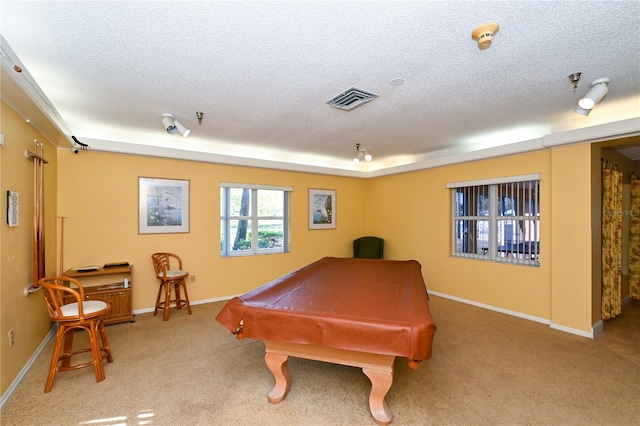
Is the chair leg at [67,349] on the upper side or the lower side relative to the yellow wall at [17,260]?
lower

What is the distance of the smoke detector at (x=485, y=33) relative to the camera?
1738mm

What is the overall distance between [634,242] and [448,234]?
2.84 metres

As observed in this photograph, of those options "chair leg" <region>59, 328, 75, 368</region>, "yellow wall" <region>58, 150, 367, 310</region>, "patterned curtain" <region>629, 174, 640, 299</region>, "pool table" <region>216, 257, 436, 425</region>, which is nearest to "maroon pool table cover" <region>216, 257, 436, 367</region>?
"pool table" <region>216, 257, 436, 425</region>

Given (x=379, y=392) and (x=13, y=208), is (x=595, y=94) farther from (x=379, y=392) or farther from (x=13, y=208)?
(x=13, y=208)

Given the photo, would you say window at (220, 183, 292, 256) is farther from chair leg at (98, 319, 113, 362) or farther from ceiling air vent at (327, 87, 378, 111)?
ceiling air vent at (327, 87, 378, 111)

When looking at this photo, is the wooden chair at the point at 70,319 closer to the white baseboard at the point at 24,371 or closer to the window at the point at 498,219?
the white baseboard at the point at 24,371

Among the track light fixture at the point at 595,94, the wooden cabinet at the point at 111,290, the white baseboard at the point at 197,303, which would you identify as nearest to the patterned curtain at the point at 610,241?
the track light fixture at the point at 595,94

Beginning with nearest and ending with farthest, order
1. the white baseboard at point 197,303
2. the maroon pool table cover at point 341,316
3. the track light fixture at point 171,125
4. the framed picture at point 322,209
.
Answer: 1. the maroon pool table cover at point 341,316
2. the track light fixture at point 171,125
3. the white baseboard at point 197,303
4. the framed picture at point 322,209

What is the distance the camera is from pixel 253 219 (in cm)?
520

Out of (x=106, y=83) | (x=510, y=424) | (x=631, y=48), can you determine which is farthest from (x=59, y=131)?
(x=631, y=48)

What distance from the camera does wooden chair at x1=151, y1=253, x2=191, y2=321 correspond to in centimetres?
387

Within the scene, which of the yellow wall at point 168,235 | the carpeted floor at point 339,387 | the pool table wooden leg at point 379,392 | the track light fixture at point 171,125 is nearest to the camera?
the pool table wooden leg at point 379,392

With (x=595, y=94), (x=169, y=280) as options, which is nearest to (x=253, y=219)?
(x=169, y=280)

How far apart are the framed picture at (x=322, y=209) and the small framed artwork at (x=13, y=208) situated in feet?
13.3
